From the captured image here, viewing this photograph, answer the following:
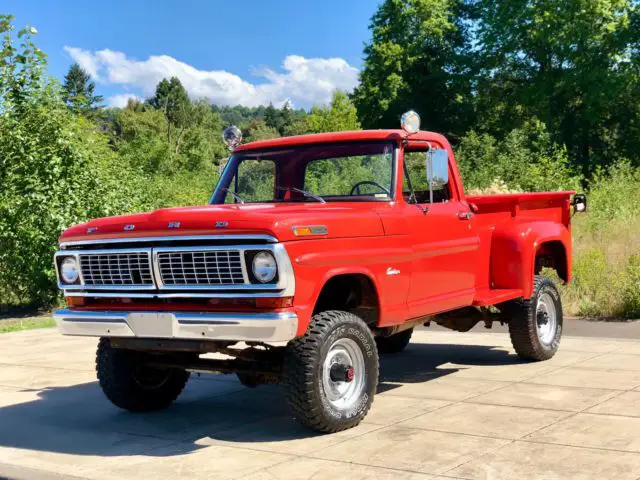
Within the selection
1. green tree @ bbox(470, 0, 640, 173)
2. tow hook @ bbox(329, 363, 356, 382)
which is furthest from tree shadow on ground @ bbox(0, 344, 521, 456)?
→ green tree @ bbox(470, 0, 640, 173)

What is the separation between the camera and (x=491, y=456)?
511 cm

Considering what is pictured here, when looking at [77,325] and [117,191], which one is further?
[117,191]

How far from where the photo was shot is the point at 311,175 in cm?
714

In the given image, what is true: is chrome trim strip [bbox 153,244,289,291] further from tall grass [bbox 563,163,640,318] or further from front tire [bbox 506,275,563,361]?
tall grass [bbox 563,163,640,318]

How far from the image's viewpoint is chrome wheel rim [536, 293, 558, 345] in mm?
8672

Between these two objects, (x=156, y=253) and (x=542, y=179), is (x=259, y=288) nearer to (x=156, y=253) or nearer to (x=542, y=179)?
(x=156, y=253)

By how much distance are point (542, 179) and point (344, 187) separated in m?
17.4

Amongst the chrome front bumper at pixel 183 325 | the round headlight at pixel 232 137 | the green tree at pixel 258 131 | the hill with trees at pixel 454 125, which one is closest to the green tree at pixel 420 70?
the hill with trees at pixel 454 125

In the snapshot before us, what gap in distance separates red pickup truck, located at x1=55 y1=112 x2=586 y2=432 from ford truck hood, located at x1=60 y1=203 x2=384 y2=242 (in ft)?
0.04

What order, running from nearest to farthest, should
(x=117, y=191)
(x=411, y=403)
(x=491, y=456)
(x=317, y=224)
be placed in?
1. (x=491, y=456)
2. (x=317, y=224)
3. (x=411, y=403)
4. (x=117, y=191)

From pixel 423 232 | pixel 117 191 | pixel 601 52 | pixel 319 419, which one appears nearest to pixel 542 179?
pixel 117 191

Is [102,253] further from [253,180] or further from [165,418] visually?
[253,180]

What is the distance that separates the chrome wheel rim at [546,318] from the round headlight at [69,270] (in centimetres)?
471

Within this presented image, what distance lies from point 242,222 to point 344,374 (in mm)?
1360
